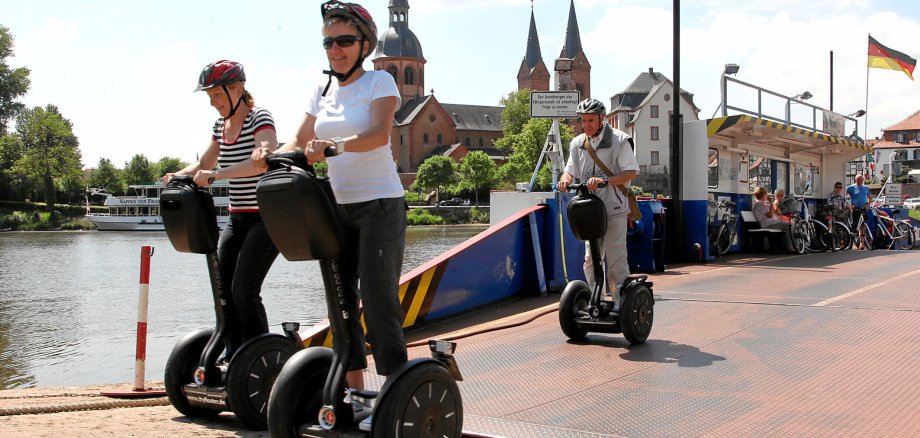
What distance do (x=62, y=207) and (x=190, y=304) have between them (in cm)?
7549

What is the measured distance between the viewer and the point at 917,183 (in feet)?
331

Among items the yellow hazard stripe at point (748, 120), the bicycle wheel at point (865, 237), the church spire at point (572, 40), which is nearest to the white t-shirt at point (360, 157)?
the yellow hazard stripe at point (748, 120)

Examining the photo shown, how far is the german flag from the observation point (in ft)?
88.3

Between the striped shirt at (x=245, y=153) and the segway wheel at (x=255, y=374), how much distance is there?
73 centimetres

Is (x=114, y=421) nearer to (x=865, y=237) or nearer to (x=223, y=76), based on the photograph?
(x=223, y=76)

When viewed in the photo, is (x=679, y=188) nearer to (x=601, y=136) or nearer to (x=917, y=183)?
(x=601, y=136)

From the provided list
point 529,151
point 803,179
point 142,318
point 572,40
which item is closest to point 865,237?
point 803,179

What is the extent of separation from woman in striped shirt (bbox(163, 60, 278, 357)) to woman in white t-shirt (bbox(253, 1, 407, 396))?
1.03 metres

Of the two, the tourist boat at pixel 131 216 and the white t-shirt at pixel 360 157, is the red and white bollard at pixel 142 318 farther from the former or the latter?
the tourist boat at pixel 131 216

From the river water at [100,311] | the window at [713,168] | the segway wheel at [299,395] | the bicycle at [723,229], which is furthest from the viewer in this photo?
the window at [713,168]

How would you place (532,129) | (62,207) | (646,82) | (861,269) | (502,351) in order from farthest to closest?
1. (646,82)
2. (532,129)
3. (62,207)
4. (861,269)
5. (502,351)

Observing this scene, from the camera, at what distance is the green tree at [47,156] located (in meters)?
87.9

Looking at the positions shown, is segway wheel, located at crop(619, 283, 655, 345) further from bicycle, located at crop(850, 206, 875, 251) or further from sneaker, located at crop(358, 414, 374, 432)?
bicycle, located at crop(850, 206, 875, 251)

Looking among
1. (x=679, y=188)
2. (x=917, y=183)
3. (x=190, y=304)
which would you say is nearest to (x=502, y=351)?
(x=679, y=188)
